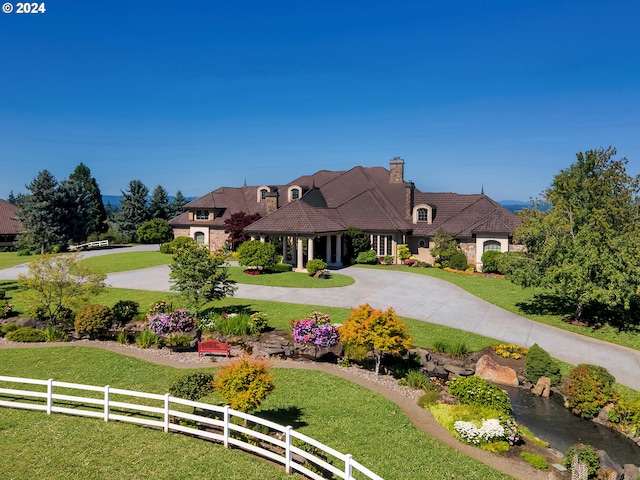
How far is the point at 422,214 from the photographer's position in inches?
1665

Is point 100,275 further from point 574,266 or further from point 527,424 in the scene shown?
point 574,266

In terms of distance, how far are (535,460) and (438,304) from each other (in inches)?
581

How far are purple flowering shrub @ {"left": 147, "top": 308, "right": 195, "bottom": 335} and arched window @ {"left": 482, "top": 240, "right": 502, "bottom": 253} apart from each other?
92.4ft

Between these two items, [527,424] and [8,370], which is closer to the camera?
[527,424]

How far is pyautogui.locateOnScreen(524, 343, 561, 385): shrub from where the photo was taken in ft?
46.8

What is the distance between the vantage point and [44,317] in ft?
66.8

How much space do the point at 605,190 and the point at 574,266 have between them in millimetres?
A: 4663

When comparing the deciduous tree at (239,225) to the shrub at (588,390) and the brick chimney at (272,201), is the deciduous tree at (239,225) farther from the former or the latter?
the shrub at (588,390)

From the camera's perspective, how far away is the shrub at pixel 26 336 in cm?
1770

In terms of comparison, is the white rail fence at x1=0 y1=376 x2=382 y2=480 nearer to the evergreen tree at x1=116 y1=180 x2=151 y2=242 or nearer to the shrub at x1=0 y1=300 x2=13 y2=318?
the shrub at x1=0 y1=300 x2=13 y2=318

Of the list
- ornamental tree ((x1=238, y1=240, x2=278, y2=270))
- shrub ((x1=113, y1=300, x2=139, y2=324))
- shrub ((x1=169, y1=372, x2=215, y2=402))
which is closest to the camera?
shrub ((x1=169, y1=372, x2=215, y2=402))

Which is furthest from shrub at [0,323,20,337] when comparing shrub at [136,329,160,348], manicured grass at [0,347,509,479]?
manicured grass at [0,347,509,479]

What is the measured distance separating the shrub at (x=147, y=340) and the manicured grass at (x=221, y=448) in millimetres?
3625

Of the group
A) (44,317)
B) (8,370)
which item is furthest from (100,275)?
(8,370)
